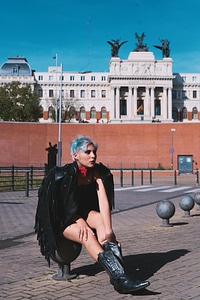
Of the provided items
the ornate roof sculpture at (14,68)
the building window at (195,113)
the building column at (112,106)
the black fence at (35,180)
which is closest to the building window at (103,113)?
the building column at (112,106)

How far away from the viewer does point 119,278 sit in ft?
13.7

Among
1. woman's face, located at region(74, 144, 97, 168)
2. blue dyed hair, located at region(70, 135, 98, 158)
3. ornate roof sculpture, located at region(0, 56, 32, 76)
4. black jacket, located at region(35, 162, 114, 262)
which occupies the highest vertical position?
ornate roof sculpture, located at region(0, 56, 32, 76)

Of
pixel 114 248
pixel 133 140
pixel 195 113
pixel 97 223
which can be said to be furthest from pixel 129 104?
pixel 114 248

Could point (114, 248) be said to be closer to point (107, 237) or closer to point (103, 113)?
point (107, 237)

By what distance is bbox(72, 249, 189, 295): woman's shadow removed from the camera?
531 centimetres

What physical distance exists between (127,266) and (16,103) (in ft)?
208

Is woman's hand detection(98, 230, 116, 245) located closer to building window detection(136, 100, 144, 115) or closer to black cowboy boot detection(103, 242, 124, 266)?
black cowboy boot detection(103, 242, 124, 266)

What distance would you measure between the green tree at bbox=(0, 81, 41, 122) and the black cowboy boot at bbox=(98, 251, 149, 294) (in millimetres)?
63535

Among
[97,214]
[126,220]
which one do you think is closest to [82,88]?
[126,220]

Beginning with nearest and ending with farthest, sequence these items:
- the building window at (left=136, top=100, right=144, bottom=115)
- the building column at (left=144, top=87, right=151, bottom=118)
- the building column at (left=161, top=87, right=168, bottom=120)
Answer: the building column at (left=144, top=87, right=151, bottom=118) → the building window at (left=136, top=100, right=144, bottom=115) → the building column at (left=161, top=87, right=168, bottom=120)

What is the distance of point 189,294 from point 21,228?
6.05 m

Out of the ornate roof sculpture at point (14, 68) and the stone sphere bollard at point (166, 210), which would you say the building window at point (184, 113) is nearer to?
the ornate roof sculpture at point (14, 68)

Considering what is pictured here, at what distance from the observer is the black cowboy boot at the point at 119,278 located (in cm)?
413

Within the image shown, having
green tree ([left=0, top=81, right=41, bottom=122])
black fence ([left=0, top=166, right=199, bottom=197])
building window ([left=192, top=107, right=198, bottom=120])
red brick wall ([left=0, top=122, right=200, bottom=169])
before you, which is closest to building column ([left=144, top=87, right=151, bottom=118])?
building window ([left=192, top=107, right=198, bottom=120])
